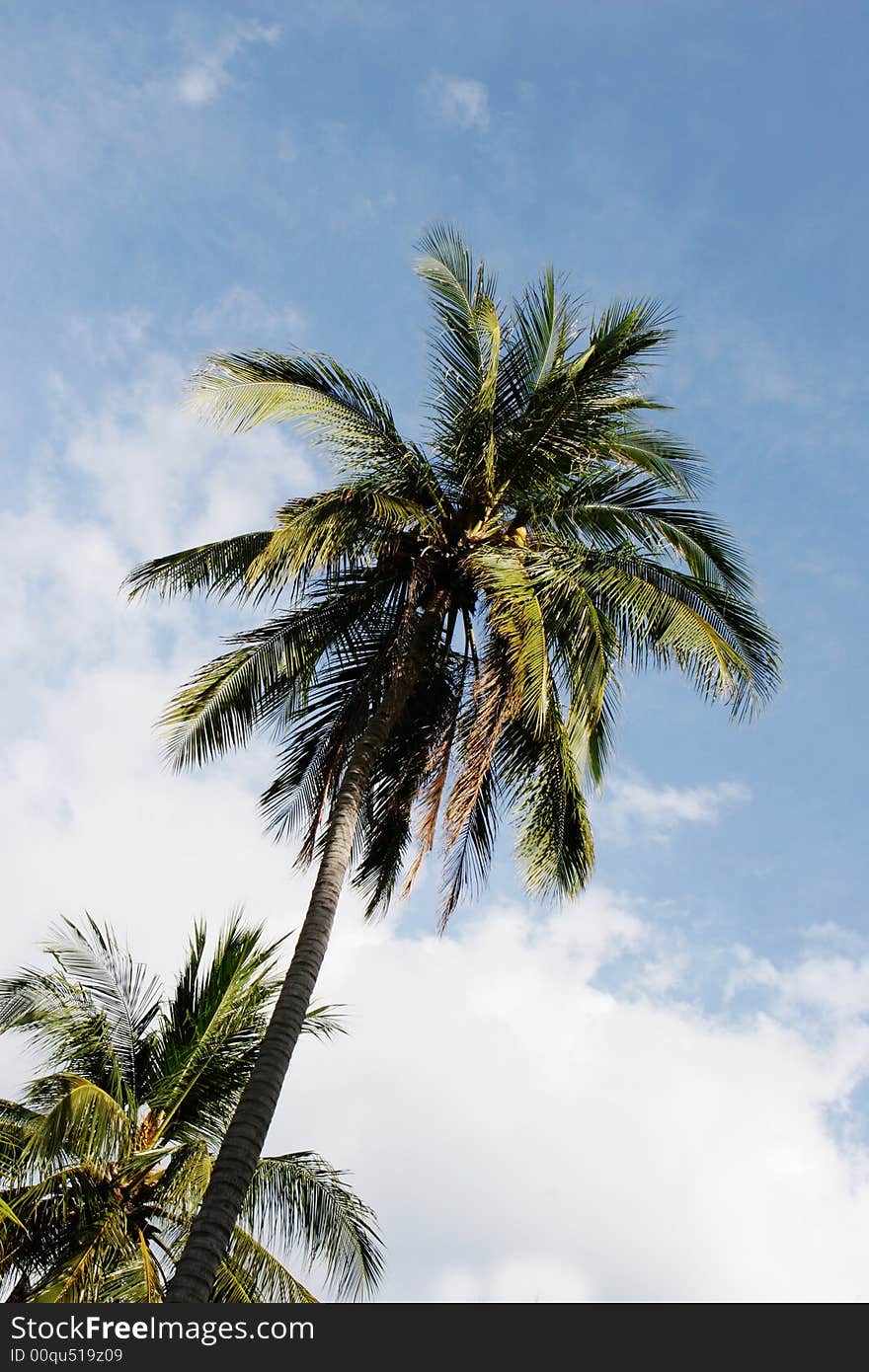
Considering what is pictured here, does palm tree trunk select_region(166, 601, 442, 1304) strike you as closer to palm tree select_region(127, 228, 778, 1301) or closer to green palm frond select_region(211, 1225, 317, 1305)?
palm tree select_region(127, 228, 778, 1301)

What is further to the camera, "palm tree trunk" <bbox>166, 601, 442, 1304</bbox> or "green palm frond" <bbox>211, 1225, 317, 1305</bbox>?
"green palm frond" <bbox>211, 1225, 317, 1305</bbox>

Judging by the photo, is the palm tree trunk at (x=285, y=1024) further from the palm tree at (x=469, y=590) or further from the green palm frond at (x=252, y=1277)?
the green palm frond at (x=252, y=1277)

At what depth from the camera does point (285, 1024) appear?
8.07 metres


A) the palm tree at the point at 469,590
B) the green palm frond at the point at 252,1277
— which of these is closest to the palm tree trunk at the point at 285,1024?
the palm tree at the point at 469,590

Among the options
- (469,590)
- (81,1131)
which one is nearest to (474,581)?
(469,590)

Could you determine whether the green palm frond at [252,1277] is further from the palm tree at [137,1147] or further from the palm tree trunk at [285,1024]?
the palm tree trunk at [285,1024]

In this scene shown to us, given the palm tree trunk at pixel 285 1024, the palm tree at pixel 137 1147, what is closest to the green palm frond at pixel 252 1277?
the palm tree at pixel 137 1147

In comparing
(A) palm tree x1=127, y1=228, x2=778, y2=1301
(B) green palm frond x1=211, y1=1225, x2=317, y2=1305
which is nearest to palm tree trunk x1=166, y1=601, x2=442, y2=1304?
(A) palm tree x1=127, y1=228, x2=778, y2=1301

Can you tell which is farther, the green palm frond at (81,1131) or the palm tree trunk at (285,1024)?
the green palm frond at (81,1131)

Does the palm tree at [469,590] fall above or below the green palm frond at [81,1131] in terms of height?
above

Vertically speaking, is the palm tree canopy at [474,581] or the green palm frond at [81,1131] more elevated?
the palm tree canopy at [474,581]

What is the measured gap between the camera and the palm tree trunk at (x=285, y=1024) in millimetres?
6879

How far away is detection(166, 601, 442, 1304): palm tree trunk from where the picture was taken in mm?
6879

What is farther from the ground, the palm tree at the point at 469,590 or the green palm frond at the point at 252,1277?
the palm tree at the point at 469,590
